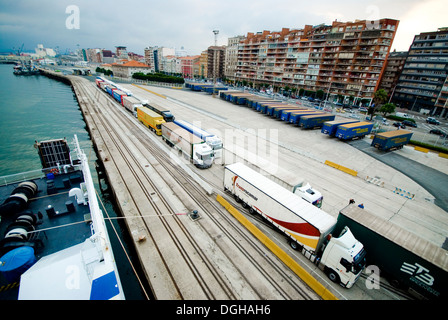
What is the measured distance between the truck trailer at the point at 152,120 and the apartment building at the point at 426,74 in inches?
4441

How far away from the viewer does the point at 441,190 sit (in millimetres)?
28391

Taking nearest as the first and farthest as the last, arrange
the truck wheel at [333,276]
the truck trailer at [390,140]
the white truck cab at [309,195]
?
the truck wheel at [333,276] < the white truck cab at [309,195] < the truck trailer at [390,140]

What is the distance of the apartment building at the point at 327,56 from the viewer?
79.2m

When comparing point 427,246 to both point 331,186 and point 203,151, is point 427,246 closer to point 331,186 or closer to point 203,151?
point 331,186

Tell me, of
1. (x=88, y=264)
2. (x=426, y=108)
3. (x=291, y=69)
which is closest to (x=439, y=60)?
(x=426, y=108)

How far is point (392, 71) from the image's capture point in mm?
105500

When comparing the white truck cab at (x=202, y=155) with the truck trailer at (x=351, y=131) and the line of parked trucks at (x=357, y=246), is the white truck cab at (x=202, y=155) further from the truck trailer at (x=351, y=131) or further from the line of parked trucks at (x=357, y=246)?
the truck trailer at (x=351, y=131)

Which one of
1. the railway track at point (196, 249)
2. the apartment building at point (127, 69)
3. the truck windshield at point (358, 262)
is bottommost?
the railway track at point (196, 249)

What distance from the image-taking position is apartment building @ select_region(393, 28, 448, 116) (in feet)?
264

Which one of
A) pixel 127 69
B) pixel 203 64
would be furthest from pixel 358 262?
pixel 203 64

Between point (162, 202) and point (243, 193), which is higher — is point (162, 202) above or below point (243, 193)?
below

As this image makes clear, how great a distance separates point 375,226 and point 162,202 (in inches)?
772

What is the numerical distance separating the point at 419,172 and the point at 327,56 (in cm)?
8181

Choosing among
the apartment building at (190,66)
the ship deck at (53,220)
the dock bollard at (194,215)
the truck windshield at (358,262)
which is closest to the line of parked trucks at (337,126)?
the truck windshield at (358,262)
